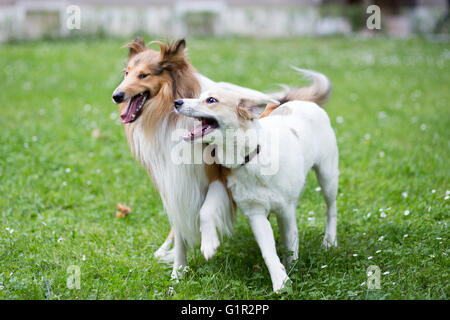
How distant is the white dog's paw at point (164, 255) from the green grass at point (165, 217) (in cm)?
9

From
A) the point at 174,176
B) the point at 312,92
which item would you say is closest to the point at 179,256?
the point at 174,176

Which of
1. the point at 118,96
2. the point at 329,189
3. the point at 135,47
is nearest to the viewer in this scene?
the point at 118,96

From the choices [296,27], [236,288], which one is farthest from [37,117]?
[296,27]

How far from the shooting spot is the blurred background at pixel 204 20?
14.3 m

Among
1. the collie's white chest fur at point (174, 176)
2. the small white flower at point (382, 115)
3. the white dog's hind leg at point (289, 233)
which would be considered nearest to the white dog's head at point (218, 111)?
the collie's white chest fur at point (174, 176)

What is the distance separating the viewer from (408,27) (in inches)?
687

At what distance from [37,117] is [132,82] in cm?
497

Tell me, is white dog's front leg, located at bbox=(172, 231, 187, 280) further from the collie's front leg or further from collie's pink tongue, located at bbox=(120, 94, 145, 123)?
collie's pink tongue, located at bbox=(120, 94, 145, 123)

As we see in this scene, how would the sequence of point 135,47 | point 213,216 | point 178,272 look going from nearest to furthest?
point 213,216
point 135,47
point 178,272

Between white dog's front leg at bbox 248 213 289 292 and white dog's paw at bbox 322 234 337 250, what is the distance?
87 cm

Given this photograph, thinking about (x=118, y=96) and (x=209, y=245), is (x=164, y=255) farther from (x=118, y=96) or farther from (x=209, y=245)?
(x=118, y=96)

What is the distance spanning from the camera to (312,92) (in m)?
4.21

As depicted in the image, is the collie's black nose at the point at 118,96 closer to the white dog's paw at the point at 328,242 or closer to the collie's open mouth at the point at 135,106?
the collie's open mouth at the point at 135,106

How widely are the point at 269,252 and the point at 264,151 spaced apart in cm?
69
